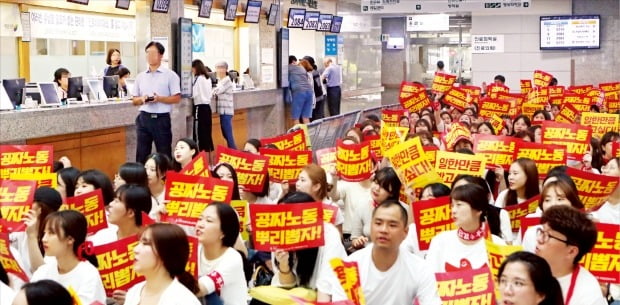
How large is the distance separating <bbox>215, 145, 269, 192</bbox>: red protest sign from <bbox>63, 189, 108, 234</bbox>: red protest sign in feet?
5.33

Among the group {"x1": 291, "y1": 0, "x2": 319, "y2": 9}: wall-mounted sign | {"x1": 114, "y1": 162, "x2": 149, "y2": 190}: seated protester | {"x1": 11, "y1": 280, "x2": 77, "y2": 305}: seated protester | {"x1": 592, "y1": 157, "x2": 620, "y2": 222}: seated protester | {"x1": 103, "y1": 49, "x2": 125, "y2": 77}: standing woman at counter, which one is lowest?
{"x1": 592, "y1": 157, "x2": 620, "y2": 222}: seated protester

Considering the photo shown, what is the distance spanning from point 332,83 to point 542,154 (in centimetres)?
1286

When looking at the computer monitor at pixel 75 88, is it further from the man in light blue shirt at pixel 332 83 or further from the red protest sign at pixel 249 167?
the man in light blue shirt at pixel 332 83

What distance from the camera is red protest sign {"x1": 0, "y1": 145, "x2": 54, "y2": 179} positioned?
707 cm

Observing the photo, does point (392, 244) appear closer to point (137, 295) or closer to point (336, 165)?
point (137, 295)

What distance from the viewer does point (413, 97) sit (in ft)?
45.4

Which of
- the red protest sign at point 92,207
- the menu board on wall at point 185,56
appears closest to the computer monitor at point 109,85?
the menu board on wall at point 185,56

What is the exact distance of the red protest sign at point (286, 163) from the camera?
7.87 m

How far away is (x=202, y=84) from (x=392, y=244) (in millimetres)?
9448

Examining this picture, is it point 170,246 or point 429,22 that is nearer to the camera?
point 170,246

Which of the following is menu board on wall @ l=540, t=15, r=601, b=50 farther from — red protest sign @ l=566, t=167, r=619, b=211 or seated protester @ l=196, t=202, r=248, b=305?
seated protester @ l=196, t=202, r=248, b=305

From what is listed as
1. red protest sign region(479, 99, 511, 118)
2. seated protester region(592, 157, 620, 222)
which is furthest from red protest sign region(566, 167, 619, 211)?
red protest sign region(479, 99, 511, 118)

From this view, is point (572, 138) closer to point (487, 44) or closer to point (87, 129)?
point (87, 129)

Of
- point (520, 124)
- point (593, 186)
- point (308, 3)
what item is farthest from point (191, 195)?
point (308, 3)
